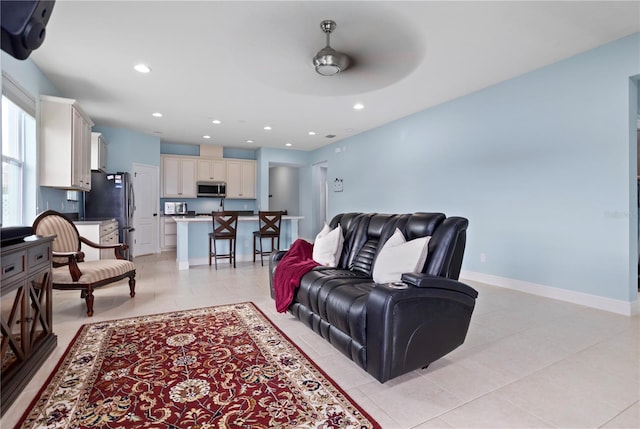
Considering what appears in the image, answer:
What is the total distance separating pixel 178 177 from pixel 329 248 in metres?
6.07

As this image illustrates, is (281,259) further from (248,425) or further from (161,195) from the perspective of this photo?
(161,195)

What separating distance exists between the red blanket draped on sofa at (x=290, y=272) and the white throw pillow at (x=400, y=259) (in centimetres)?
72

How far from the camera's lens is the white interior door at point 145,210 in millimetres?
6707

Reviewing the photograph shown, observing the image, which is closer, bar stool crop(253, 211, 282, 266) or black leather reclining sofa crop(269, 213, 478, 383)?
black leather reclining sofa crop(269, 213, 478, 383)

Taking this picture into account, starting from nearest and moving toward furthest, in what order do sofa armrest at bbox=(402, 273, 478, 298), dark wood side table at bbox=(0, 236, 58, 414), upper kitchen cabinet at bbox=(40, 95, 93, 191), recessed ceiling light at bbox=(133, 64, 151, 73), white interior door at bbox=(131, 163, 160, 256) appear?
dark wood side table at bbox=(0, 236, 58, 414), sofa armrest at bbox=(402, 273, 478, 298), recessed ceiling light at bbox=(133, 64, 151, 73), upper kitchen cabinet at bbox=(40, 95, 93, 191), white interior door at bbox=(131, 163, 160, 256)

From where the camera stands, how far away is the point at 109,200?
5473 millimetres

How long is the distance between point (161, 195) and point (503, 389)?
7721 mm

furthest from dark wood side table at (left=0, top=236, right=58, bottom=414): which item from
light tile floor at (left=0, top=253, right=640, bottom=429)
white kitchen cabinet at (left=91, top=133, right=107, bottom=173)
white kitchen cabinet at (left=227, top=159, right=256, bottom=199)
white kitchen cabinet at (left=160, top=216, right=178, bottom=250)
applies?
white kitchen cabinet at (left=227, top=159, right=256, bottom=199)

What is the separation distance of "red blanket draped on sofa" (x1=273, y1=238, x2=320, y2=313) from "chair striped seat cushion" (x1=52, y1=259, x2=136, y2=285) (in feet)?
5.48

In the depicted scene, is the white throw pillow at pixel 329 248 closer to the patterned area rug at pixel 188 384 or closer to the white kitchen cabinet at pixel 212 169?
the patterned area rug at pixel 188 384

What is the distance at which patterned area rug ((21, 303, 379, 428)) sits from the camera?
1492mm

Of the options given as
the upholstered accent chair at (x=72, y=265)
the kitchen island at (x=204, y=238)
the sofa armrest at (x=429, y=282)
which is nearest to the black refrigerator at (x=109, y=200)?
the kitchen island at (x=204, y=238)

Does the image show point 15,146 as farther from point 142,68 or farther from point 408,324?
point 408,324

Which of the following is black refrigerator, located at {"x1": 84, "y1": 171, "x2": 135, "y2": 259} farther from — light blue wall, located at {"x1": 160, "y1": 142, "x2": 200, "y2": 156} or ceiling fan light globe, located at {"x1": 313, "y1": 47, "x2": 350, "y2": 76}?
ceiling fan light globe, located at {"x1": 313, "y1": 47, "x2": 350, "y2": 76}
